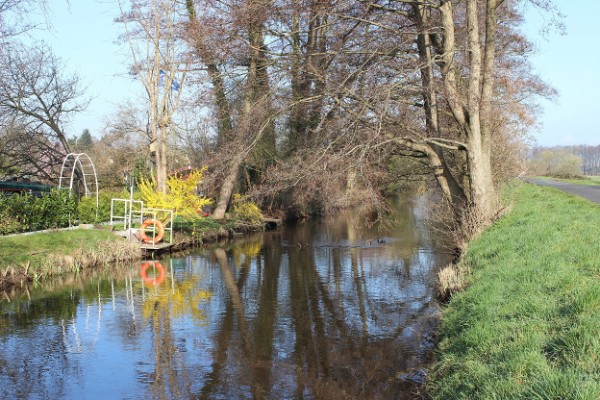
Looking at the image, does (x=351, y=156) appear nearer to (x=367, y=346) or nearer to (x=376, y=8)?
(x=376, y=8)

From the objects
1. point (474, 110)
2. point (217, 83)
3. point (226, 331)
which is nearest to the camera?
point (226, 331)

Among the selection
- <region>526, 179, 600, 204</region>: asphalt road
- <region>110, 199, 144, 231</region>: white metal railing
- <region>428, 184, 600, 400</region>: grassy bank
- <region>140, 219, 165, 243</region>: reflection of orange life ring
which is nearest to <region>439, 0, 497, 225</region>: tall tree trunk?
<region>428, 184, 600, 400</region>: grassy bank

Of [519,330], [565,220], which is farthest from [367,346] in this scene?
[565,220]

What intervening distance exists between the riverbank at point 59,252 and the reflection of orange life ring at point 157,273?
36.1 inches

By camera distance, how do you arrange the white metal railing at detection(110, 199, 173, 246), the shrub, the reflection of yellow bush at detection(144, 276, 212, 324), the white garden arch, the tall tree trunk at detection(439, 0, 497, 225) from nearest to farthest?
1. the reflection of yellow bush at detection(144, 276, 212, 324)
2. the tall tree trunk at detection(439, 0, 497, 225)
3. the shrub
4. the white metal railing at detection(110, 199, 173, 246)
5. the white garden arch

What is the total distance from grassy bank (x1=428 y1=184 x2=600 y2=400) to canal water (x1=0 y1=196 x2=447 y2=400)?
1.13m

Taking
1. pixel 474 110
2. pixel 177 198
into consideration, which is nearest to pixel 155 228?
pixel 177 198

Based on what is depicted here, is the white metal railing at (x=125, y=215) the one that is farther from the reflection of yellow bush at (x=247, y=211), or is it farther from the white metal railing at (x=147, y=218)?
the reflection of yellow bush at (x=247, y=211)

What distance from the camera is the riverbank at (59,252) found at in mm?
14453

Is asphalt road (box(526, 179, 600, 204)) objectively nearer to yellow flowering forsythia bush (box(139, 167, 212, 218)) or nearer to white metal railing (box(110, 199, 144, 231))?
yellow flowering forsythia bush (box(139, 167, 212, 218))

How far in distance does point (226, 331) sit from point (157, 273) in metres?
6.87

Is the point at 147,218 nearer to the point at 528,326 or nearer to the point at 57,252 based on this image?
the point at 57,252

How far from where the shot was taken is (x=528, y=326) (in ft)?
19.2

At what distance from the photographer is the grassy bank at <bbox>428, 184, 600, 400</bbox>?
4531 millimetres
